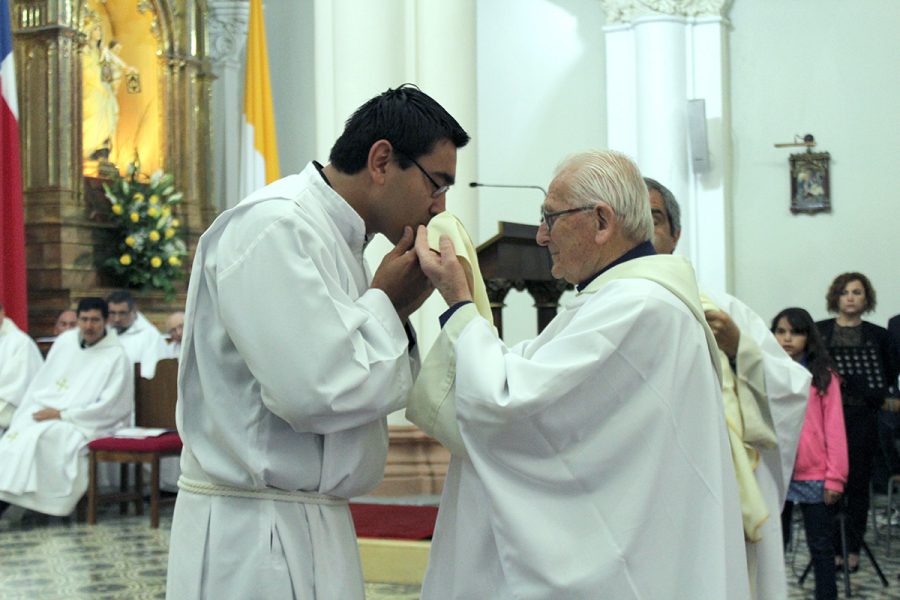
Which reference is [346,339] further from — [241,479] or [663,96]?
[663,96]

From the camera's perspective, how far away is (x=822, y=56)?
11.8 m

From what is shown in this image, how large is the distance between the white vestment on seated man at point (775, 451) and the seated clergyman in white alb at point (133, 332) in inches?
291

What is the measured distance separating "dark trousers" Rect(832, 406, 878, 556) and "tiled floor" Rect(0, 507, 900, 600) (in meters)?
0.22

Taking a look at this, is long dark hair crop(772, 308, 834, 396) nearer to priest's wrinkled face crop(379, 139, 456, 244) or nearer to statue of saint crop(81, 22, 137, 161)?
priest's wrinkled face crop(379, 139, 456, 244)

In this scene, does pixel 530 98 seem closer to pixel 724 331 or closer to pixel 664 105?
pixel 664 105

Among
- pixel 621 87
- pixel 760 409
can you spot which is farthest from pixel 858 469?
pixel 621 87

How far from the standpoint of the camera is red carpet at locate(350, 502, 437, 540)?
5.85 meters

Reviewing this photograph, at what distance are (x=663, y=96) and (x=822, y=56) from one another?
5.13 ft

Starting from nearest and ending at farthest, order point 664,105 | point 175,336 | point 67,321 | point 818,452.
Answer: point 818,452 < point 67,321 < point 175,336 < point 664,105

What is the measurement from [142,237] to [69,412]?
2.62 meters

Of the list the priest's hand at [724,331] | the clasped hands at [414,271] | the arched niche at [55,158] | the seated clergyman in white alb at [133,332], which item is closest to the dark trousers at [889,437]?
the priest's hand at [724,331]

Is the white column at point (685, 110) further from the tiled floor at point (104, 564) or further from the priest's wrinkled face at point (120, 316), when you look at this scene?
the priest's wrinkled face at point (120, 316)

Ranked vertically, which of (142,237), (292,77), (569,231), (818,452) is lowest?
(818,452)

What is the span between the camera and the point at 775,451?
4078 millimetres
